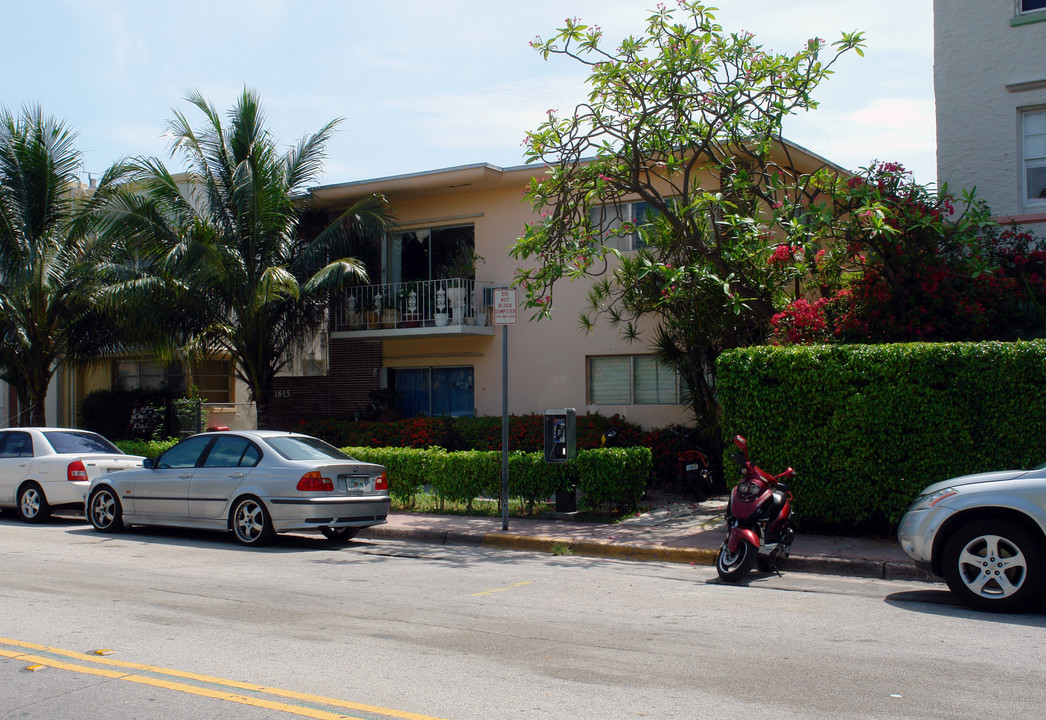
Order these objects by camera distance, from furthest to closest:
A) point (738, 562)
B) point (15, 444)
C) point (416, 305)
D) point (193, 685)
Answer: point (416, 305), point (15, 444), point (738, 562), point (193, 685)

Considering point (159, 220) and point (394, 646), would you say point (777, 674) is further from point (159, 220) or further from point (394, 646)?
point (159, 220)

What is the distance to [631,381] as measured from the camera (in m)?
17.7

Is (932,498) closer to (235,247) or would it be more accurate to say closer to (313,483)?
(313,483)

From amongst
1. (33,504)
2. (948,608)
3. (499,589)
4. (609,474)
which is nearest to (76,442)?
(33,504)

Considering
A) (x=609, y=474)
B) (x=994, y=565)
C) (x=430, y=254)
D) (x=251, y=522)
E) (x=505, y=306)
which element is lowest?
(x=251, y=522)

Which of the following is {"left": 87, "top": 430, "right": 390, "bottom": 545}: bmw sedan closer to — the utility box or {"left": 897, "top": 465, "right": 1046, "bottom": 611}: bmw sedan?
the utility box

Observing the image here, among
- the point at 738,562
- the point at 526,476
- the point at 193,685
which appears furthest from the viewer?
the point at 526,476

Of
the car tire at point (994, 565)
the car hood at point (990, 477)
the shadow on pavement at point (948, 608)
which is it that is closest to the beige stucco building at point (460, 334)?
the shadow on pavement at point (948, 608)

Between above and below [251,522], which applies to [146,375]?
above

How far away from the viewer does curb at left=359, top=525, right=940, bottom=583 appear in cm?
941

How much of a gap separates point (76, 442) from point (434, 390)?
7.35m

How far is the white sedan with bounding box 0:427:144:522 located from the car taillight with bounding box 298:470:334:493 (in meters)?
4.52

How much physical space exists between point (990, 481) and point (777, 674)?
325 centimetres

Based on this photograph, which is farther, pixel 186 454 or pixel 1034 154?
pixel 1034 154
